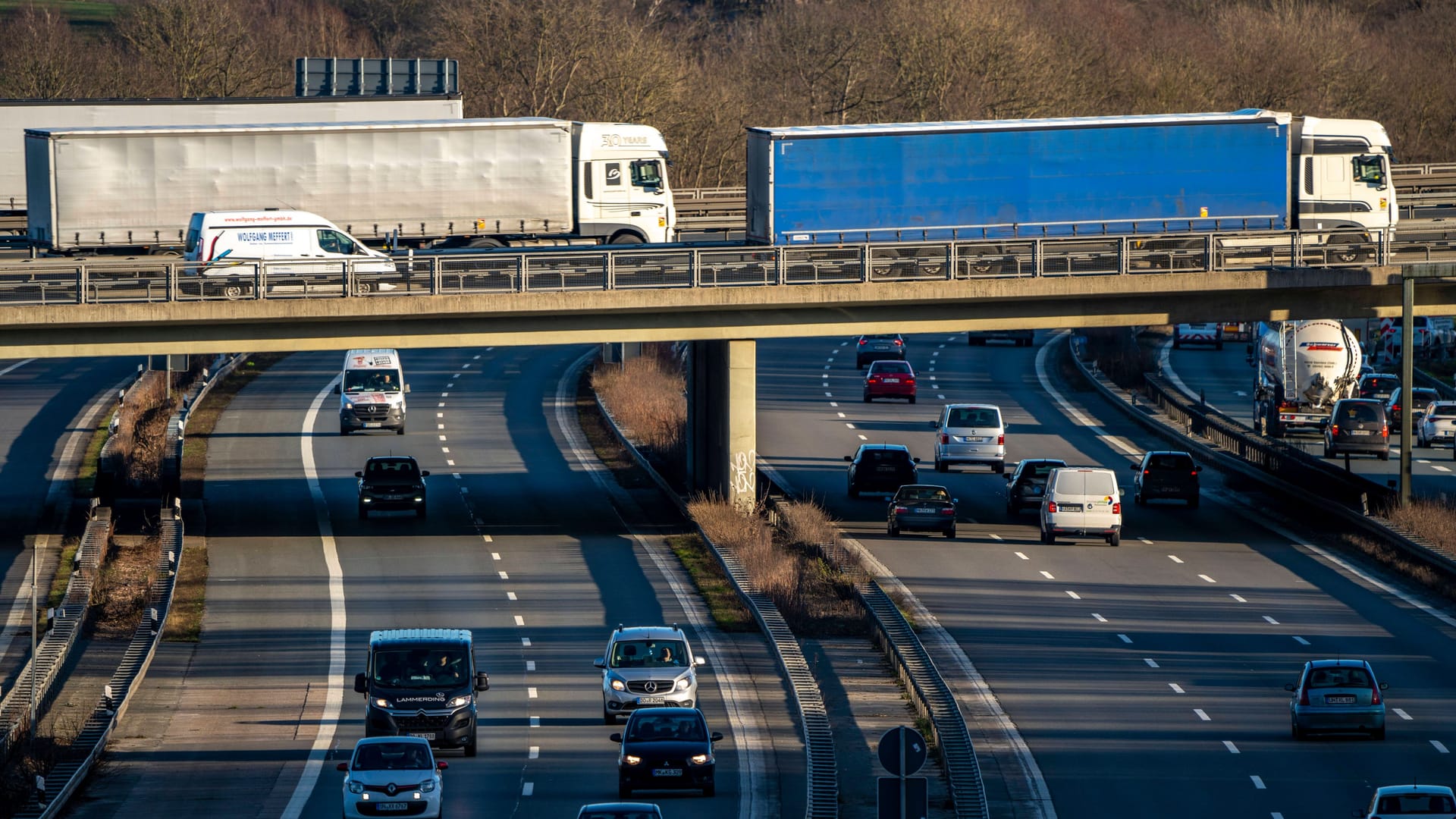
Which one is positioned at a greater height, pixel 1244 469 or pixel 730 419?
pixel 730 419

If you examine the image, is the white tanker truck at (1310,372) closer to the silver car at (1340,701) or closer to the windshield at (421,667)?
the silver car at (1340,701)

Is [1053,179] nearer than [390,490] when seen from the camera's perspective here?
No

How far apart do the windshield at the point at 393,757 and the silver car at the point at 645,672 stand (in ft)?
17.3

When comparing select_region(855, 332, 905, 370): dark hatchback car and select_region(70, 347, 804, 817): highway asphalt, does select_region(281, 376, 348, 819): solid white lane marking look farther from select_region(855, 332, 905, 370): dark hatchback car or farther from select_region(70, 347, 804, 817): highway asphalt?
select_region(855, 332, 905, 370): dark hatchback car

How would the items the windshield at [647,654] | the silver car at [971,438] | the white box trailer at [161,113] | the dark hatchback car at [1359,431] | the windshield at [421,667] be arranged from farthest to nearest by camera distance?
the white box trailer at [161,113]
the dark hatchback car at [1359,431]
the silver car at [971,438]
the windshield at [647,654]
the windshield at [421,667]

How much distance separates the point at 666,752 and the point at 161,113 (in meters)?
38.2

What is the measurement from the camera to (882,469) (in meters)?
50.9

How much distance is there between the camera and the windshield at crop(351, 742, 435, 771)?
24.5 meters

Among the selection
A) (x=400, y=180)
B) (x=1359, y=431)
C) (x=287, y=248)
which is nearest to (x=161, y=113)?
(x=400, y=180)

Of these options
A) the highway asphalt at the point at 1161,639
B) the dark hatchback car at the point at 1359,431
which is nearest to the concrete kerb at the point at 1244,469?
the highway asphalt at the point at 1161,639

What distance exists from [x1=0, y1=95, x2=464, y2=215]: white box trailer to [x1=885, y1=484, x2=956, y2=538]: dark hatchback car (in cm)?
2080

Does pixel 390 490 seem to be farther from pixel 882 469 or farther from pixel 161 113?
pixel 161 113

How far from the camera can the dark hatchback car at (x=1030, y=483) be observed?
48.3 metres

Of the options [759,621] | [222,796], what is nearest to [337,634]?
[759,621]
